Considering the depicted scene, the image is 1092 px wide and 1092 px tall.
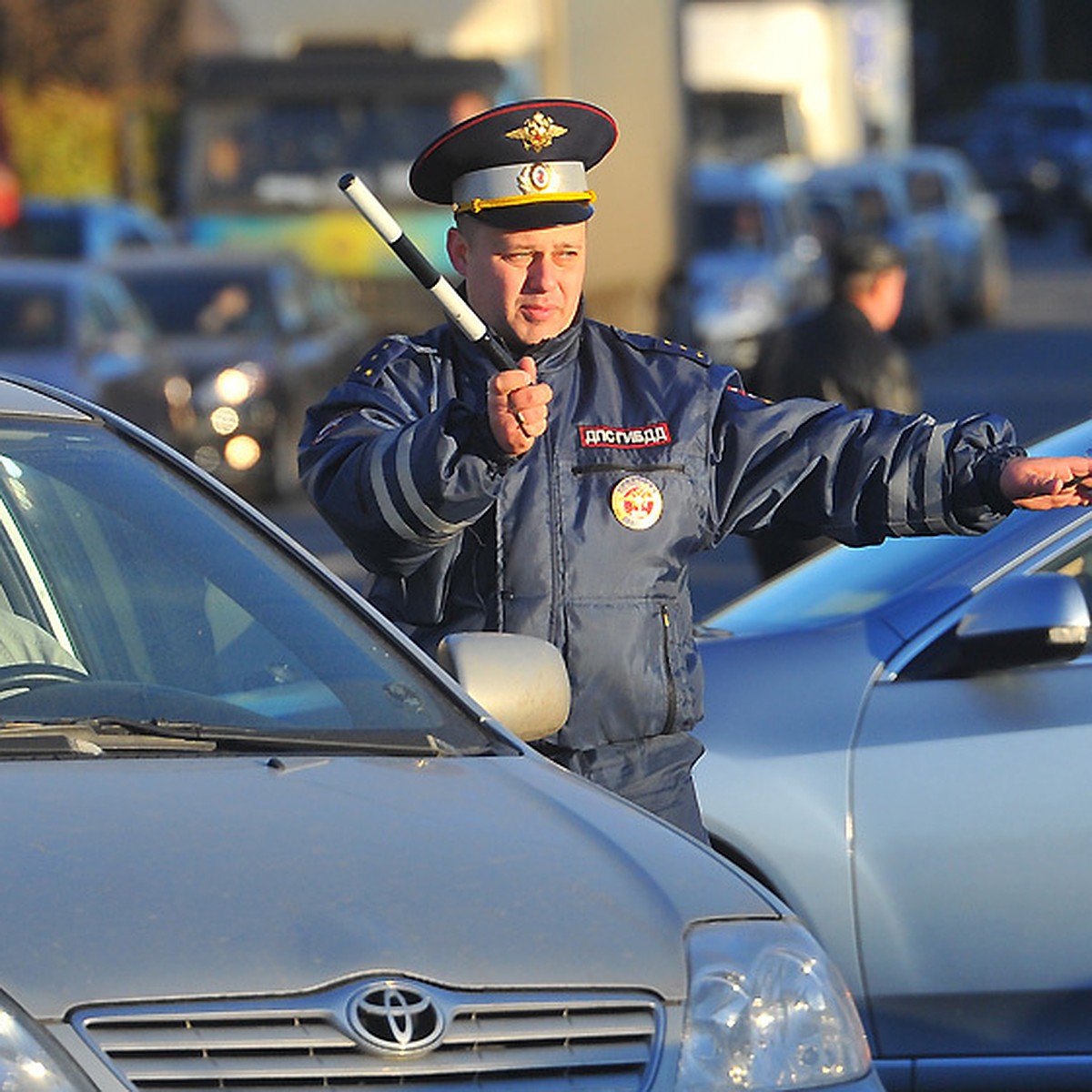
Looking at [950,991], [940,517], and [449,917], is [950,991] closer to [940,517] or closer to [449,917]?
[940,517]

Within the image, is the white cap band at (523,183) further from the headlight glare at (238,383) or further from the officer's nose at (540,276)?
the headlight glare at (238,383)

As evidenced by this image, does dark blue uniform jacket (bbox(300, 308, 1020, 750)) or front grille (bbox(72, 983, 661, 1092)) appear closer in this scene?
front grille (bbox(72, 983, 661, 1092))

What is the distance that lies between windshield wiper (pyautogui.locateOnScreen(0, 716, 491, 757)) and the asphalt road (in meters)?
9.38

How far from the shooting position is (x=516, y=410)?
4.16m

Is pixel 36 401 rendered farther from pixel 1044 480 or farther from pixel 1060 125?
pixel 1060 125

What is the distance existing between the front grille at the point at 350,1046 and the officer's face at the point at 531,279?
1387 millimetres

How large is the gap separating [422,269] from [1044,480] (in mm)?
998

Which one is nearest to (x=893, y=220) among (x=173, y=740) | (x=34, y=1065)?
(x=173, y=740)

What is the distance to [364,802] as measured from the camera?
12.7 ft

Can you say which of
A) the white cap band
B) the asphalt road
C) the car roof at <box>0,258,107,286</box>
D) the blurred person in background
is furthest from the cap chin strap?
the car roof at <box>0,258,107,286</box>

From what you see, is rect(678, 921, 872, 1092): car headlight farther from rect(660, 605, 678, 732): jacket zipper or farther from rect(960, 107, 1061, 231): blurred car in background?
rect(960, 107, 1061, 231): blurred car in background

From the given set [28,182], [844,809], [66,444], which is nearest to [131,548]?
[66,444]

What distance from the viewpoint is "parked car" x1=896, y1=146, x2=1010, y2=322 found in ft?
108

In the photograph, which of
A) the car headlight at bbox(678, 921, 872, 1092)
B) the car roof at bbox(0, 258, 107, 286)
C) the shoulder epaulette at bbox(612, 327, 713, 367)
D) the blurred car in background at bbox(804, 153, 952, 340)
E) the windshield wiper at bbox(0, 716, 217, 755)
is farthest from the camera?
the blurred car in background at bbox(804, 153, 952, 340)
